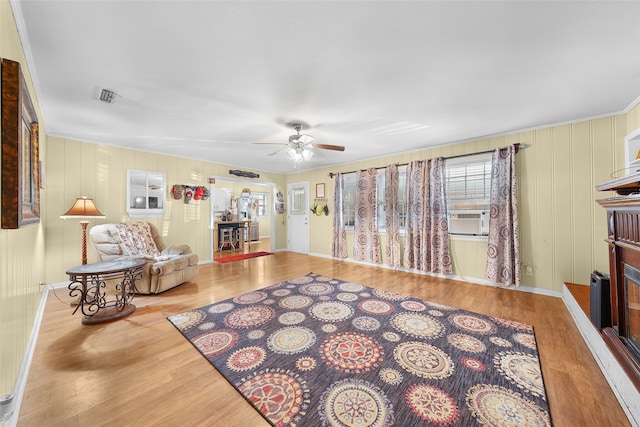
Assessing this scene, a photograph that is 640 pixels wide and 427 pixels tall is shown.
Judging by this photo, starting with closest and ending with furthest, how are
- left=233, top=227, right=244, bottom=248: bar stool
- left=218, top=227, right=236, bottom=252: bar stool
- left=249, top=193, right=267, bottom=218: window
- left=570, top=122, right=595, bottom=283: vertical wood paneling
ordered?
left=570, top=122, right=595, bottom=283: vertical wood paneling, left=218, top=227, right=236, bottom=252: bar stool, left=233, top=227, right=244, bottom=248: bar stool, left=249, top=193, right=267, bottom=218: window

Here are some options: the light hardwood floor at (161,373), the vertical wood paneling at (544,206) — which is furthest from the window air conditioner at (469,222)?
the light hardwood floor at (161,373)

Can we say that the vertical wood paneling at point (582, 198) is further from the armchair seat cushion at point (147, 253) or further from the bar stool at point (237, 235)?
the bar stool at point (237, 235)

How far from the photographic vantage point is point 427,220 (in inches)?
163

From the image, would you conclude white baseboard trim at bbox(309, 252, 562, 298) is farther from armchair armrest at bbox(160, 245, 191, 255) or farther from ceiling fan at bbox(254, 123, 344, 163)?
armchair armrest at bbox(160, 245, 191, 255)

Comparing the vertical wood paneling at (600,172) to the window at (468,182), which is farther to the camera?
the window at (468,182)

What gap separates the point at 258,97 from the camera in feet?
7.97

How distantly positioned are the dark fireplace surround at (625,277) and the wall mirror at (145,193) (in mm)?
5988

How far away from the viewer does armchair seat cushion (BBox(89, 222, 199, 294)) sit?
3.26 meters

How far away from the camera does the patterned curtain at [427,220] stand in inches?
158

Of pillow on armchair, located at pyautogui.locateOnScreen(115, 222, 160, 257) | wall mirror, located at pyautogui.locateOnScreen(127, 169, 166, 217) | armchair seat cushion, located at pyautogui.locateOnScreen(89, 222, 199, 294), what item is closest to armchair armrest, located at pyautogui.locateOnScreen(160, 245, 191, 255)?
armchair seat cushion, located at pyautogui.locateOnScreen(89, 222, 199, 294)

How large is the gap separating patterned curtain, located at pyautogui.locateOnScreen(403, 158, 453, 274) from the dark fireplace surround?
214cm

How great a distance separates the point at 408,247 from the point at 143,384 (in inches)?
160

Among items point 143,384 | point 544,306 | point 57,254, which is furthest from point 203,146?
point 544,306

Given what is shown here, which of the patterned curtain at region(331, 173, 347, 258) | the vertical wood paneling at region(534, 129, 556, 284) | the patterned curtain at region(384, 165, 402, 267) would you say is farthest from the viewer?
the patterned curtain at region(331, 173, 347, 258)
